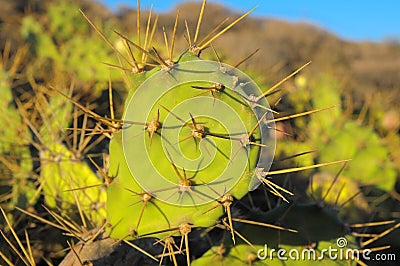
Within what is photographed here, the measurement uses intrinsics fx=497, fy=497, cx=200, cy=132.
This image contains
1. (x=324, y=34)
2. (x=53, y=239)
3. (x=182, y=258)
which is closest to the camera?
(x=182, y=258)

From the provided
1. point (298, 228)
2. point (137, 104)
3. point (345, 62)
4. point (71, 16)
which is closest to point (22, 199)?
point (137, 104)

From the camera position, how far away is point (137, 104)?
54.1 inches

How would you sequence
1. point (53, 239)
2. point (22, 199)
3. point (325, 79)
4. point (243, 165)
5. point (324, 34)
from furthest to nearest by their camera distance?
point (324, 34)
point (325, 79)
point (22, 199)
point (53, 239)
point (243, 165)

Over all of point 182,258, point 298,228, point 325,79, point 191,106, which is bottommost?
point 182,258

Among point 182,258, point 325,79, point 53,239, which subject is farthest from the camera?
point 325,79

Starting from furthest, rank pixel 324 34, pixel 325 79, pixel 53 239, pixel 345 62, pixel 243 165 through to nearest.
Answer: pixel 324 34 < pixel 345 62 < pixel 325 79 < pixel 53 239 < pixel 243 165

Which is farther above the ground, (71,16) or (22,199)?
(71,16)

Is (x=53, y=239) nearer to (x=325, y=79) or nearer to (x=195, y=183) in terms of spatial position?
(x=195, y=183)

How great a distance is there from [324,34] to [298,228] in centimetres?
1602

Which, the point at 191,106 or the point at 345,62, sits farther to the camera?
the point at 345,62

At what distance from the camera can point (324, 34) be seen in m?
16.8

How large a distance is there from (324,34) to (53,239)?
16.0 meters

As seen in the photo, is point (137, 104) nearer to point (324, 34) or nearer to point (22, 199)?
point (22, 199)

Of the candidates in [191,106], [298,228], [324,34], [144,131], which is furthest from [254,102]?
[324,34]
